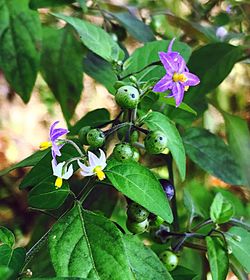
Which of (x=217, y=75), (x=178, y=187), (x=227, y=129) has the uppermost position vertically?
(x=217, y=75)

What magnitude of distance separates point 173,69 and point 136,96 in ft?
0.19

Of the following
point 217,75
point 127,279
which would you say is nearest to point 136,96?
point 127,279

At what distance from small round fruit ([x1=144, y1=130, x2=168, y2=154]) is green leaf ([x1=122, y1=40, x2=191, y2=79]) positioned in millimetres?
158

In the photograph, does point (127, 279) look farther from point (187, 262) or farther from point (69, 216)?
point (187, 262)

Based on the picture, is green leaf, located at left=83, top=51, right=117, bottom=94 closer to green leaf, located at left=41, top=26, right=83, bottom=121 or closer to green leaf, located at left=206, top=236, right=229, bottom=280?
green leaf, located at left=41, top=26, right=83, bottom=121

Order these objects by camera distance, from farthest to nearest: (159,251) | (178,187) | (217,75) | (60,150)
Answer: (178,187) → (217,75) → (159,251) → (60,150)

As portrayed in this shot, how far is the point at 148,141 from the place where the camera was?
1.58 ft

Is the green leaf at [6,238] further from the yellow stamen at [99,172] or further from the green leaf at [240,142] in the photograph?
the green leaf at [240,142]

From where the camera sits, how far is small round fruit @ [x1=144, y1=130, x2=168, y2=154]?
475 mm

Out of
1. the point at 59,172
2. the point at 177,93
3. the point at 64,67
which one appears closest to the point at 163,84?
the point at 177,93

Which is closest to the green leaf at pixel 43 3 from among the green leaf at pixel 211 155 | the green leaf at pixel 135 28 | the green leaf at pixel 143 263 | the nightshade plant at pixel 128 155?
the nightshade plant at pixel 128 155

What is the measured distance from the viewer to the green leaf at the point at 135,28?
0.78 m

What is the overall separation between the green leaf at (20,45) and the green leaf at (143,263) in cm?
31

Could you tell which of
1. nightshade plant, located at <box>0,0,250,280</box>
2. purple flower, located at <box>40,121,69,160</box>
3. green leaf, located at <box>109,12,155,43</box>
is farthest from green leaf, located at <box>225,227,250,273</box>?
green leaf, located at <box>109,12,155,43</box>
